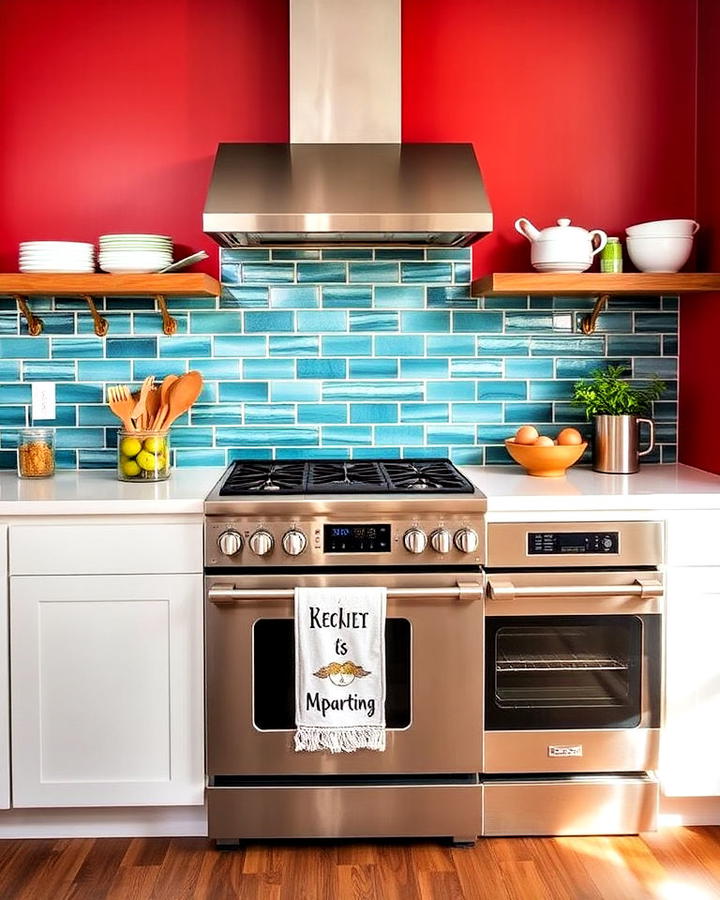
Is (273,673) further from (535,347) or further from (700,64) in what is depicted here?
(700,64)

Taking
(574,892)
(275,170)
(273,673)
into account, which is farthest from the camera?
(275,170)

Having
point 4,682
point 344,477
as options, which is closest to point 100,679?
point 4,682

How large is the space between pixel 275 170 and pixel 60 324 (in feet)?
3.10

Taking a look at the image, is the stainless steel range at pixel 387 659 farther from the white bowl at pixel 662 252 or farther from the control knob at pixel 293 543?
the white bowl at pixel 662 252

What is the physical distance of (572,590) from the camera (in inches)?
103

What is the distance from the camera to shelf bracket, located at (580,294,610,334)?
3.21 m

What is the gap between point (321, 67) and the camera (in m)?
2.99

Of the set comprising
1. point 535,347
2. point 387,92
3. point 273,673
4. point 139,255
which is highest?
point 387,92

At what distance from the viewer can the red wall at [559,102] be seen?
325 centimetres

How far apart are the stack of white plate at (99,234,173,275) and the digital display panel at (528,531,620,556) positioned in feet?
4.68

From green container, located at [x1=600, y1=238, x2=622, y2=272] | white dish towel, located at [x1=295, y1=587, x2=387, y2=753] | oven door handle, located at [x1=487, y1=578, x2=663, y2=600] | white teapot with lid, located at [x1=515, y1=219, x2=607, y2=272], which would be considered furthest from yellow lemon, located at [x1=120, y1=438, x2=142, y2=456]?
green container, located at [x1=600, y1=238, x2=622, y2=272]

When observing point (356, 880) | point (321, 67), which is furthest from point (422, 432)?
point (356, 880)

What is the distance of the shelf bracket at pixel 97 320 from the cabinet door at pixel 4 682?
87cm

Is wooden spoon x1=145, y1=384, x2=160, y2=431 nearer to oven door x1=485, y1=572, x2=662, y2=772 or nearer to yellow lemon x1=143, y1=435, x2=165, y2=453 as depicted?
yellow lemon x1=143, y1=435, x2=165, y2=453
